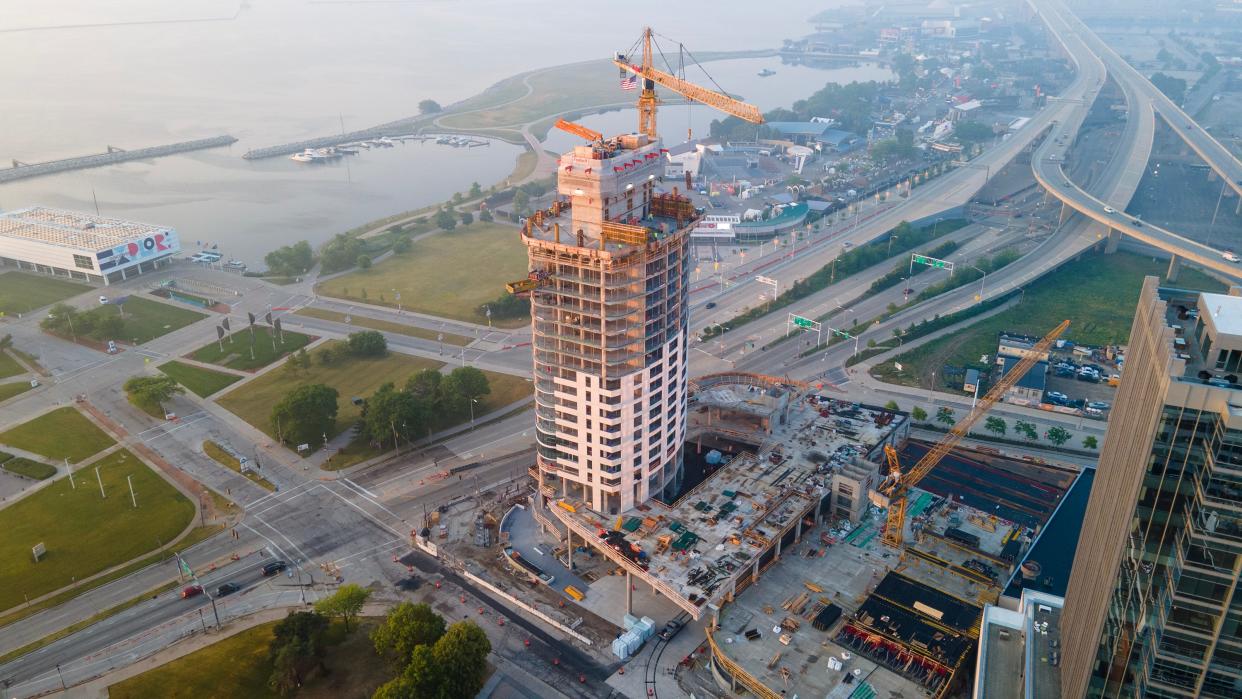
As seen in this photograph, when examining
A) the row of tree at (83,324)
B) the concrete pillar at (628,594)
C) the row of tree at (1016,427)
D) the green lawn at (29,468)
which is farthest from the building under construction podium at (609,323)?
the row of tree at (83,324)

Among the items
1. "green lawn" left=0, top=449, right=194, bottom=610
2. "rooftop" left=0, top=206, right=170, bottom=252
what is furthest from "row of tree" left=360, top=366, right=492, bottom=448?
"rooftop" left=0, top=206, right=170, bottom=252

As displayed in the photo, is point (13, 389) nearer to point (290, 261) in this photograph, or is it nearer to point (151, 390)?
point (151, 390)

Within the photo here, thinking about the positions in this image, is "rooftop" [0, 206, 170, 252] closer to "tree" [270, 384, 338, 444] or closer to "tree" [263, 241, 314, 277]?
"tree" [263, 241, 314, 277]

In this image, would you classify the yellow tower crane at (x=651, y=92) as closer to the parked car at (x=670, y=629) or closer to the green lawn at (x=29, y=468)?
the parked car at (x=670, y=629)

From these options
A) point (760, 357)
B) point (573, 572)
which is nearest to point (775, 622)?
point (573, 572)

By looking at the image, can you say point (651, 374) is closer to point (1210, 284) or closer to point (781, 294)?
point (781, 294)

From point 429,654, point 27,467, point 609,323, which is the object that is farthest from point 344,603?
point 27,467
